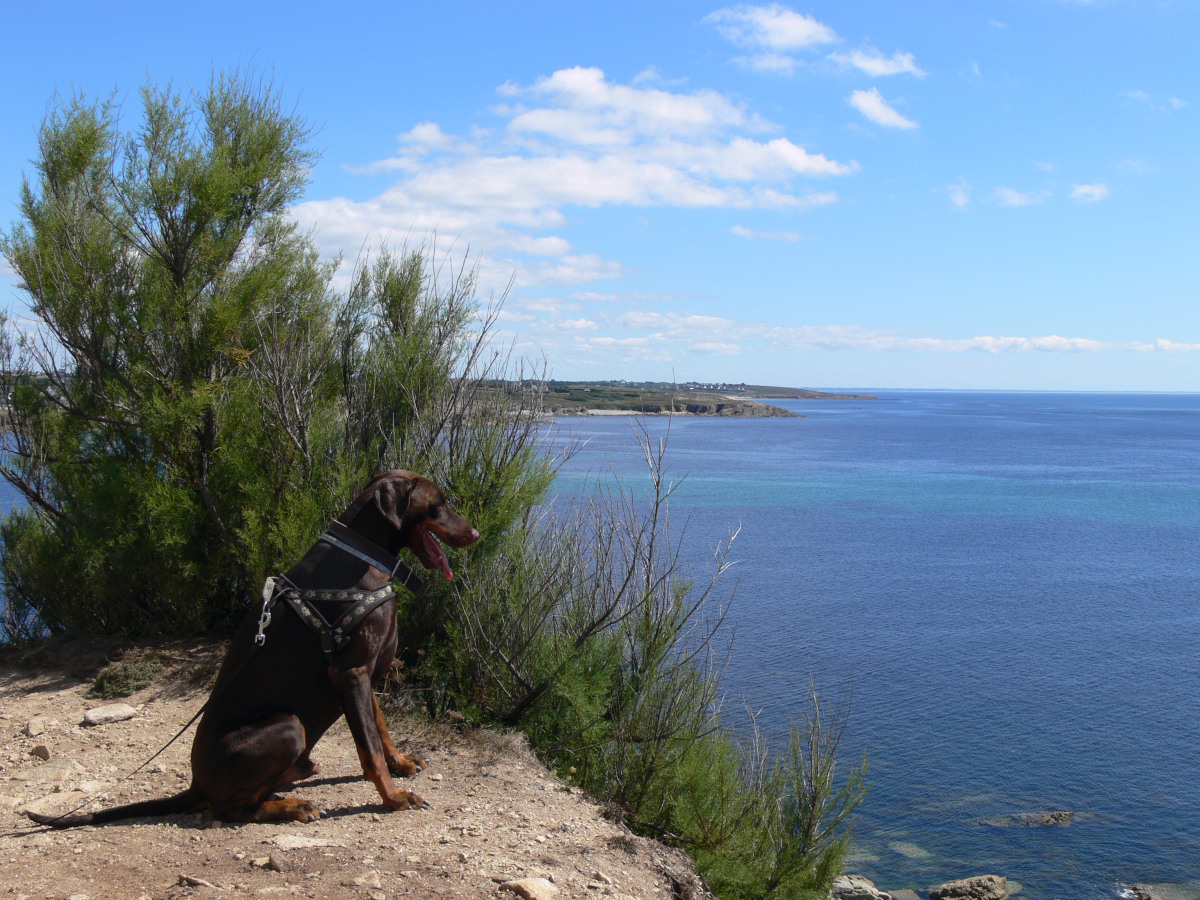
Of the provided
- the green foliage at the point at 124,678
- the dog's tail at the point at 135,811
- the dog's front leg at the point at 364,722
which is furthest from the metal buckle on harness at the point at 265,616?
the green foliage at the point at 124,678

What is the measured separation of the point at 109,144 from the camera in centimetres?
916

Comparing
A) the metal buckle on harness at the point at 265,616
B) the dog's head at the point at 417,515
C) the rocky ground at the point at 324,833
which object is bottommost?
the rocky ground at the point at 324,833

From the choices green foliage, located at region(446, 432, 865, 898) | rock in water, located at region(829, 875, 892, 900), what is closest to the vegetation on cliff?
green foliage, located at region(446, 432, 865, 898)

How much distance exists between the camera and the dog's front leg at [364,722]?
4.73 m

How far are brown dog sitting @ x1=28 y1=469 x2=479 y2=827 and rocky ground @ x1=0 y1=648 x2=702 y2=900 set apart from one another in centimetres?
17

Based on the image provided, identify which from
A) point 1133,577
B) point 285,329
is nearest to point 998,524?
point 1133,577

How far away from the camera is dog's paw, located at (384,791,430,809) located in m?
5.07

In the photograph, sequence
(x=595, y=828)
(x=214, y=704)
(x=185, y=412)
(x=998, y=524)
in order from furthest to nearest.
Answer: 1. (x=998, y=524)
2. (x=185, y=412)
3. (x=595, y=828)
4. (x=214, y=704)

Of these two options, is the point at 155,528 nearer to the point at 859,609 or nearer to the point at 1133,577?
the point at 859,609

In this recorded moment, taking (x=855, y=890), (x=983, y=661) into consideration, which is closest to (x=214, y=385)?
(x=855, y=890)

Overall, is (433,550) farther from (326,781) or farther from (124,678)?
(124,678)

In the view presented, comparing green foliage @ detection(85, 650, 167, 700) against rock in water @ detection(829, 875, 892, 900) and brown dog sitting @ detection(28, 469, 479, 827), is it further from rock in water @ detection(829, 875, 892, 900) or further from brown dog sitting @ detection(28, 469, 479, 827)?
rock in water @ detection(829, 875, 892, 900)

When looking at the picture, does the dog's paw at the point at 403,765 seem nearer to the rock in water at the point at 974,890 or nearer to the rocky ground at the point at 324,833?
the rocky ground at the point at 324,833

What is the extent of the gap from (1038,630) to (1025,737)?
23.4 ft
